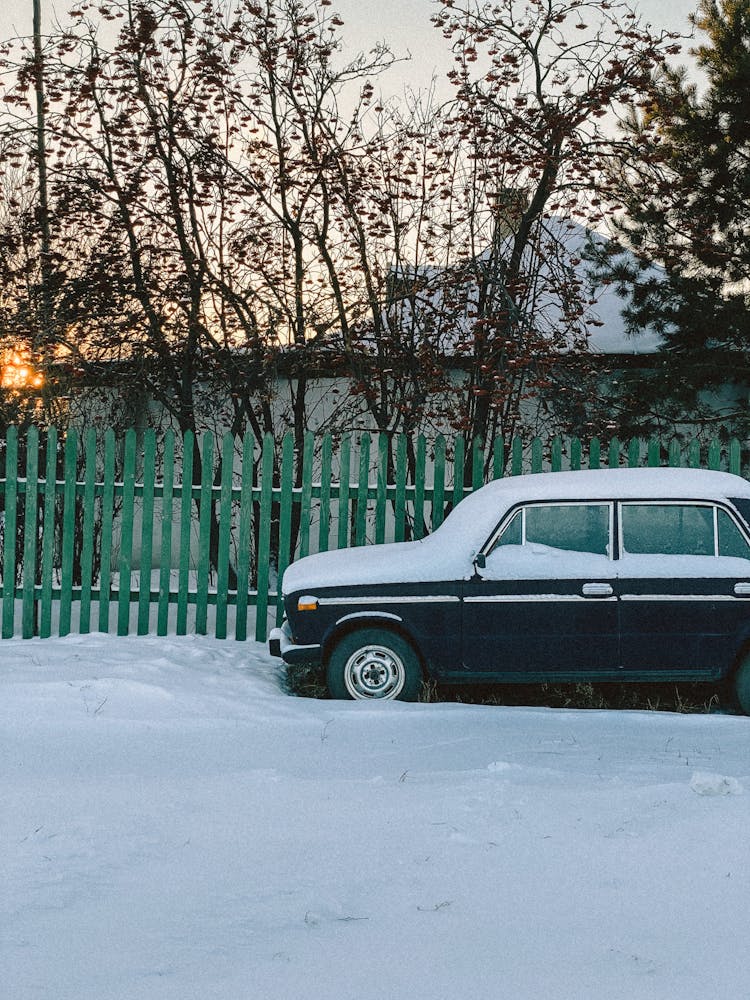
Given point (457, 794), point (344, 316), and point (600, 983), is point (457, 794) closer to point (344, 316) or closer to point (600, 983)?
point (600, 983)

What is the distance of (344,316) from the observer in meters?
10.8

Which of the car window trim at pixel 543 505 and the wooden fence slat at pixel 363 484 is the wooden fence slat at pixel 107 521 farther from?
the car window trim at pixel 543 505

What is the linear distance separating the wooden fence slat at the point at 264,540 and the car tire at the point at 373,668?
2270 mm

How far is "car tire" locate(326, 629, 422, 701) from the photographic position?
6.88 metres

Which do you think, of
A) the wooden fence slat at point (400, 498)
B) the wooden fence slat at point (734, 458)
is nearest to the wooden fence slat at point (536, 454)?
the wooden fence slat at point (400, 498)

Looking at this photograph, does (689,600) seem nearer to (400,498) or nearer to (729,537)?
(729,537)

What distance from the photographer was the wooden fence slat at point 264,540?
9094 mm

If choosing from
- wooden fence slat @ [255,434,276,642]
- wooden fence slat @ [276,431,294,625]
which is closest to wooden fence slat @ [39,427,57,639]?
wooden fence slat @ [255,434,276,642]

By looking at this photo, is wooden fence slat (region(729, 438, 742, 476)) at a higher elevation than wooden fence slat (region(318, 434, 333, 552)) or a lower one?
higher

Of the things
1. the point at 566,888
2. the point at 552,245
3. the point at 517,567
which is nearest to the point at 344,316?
the point at 552,245

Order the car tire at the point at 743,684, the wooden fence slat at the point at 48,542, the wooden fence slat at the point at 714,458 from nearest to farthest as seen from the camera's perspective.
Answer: the car tire at the point at 743,684 → the wooden fence slat at the point at 714,458 → the wooden fence slat at the point at 48,542

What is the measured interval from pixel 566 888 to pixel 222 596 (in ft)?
19.2

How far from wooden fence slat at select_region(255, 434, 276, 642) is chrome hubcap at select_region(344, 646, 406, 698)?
229 centimetres

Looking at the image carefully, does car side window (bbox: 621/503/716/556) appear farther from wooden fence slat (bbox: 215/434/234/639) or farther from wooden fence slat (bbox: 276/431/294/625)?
wooden fence slat (bbox: 215/434/234/639)
